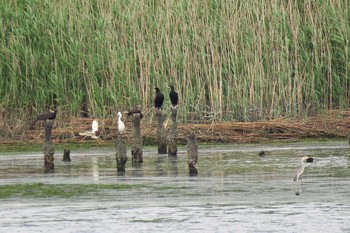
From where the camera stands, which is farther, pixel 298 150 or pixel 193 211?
pixel 298 150

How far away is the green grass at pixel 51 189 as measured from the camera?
43.5ft

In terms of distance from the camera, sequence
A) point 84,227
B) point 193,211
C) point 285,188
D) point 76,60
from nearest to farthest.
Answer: point 84,227 < point 193,211 < point 285,188 < point 76,60

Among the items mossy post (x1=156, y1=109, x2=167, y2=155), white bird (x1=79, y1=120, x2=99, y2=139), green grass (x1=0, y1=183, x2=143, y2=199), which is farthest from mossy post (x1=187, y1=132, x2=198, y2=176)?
white bird (x1=79, y1=120, x2=99, y2=139)

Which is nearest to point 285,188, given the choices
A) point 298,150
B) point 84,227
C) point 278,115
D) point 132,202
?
point 132,202

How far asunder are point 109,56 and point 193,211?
9.11 metres

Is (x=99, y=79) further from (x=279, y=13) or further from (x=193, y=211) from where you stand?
(x=193, y=211)

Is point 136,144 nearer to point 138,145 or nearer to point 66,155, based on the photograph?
point 138,145

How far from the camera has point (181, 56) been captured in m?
20.4

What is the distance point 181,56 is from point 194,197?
304 inches

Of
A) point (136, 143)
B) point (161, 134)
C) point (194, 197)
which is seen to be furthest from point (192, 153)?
point (161, 134)

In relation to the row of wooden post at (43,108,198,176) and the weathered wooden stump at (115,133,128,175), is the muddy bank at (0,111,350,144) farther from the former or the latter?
the weathered wooden stump at (115,133,128,175)

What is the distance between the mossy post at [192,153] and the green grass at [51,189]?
892 mm

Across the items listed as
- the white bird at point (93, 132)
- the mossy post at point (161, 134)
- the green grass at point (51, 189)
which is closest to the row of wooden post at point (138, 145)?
the mossy post at point (161, 134)

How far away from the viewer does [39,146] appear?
1952 cm
